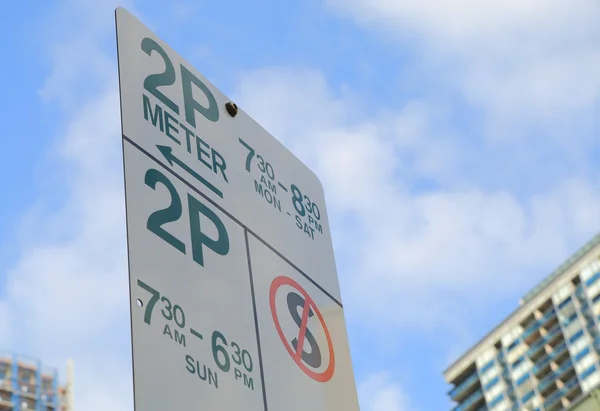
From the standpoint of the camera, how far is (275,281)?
310cm

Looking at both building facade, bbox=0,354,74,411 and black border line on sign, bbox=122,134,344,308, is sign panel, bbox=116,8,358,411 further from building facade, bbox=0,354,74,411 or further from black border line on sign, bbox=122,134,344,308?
building facade, bbox=0,354,74,411

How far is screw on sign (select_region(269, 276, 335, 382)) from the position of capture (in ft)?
9.91

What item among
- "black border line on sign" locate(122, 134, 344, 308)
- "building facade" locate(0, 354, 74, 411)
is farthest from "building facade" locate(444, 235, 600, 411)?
"black border line on sign" locate(122, 134, 344, 308)

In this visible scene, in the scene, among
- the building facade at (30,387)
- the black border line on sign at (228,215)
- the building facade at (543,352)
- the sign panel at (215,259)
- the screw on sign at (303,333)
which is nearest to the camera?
the sign panel at (215,259)

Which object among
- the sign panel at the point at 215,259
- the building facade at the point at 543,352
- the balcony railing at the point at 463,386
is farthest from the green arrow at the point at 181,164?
the balcony railing at the point at 463,386

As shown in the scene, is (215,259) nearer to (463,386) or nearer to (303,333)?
(303,333)

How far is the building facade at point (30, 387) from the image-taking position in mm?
84700

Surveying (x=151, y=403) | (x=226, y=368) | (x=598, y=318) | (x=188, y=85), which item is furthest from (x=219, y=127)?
(x=598, y=318)

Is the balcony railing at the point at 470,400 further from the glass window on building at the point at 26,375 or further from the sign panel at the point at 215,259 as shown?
the sign panel at the point at 215,259

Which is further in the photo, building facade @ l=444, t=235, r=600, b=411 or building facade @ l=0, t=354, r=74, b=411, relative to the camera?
building facade @ l=0, t=354, r=74, b=411

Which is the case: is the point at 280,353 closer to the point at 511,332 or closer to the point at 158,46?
the point at 158,46

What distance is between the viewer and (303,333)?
3.17m

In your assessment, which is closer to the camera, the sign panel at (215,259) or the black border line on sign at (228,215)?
the sign panel at (215,259)

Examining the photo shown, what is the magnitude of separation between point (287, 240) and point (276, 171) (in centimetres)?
30
